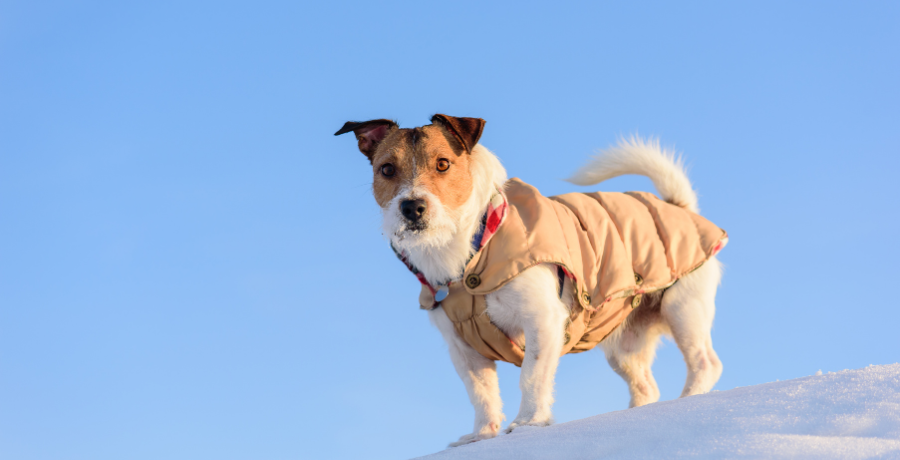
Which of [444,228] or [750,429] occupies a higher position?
[444,228]

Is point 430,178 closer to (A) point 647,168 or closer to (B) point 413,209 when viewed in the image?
(B) point 413,209

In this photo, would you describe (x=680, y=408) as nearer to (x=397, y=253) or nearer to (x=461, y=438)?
Answer: (x=461, y=438)

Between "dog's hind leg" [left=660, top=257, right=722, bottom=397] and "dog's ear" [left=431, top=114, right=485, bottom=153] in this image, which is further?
"dog's hind leg" [left=660, top=257, right=722, bottom=397]

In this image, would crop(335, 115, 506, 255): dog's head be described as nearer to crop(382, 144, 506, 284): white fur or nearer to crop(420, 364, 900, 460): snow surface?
crop(382, 144, 506, 284): white fur

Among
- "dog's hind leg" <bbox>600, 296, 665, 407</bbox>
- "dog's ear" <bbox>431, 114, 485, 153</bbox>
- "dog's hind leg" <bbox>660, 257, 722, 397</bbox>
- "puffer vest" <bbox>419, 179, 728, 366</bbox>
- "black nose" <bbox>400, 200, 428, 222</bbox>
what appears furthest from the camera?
"dog's hind leg" <bbox>600, 296, 665, 407</bbox>

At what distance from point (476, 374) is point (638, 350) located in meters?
1.87

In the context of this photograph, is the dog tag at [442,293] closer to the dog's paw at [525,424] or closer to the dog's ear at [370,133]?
the dog's paw at [525,424]

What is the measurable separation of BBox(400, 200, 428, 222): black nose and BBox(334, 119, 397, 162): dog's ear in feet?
2.87

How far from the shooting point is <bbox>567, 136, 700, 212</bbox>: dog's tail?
6.64 meters

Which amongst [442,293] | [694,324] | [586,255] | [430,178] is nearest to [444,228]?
[430,178]

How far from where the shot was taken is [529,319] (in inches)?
192

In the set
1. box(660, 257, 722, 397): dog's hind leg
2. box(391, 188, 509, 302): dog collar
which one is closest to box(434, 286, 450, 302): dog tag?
box(391, 188, 509, 302): dog collar

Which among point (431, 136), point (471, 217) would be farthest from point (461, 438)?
point (431, 136)

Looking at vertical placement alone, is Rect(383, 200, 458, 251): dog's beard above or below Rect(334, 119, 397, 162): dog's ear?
below
